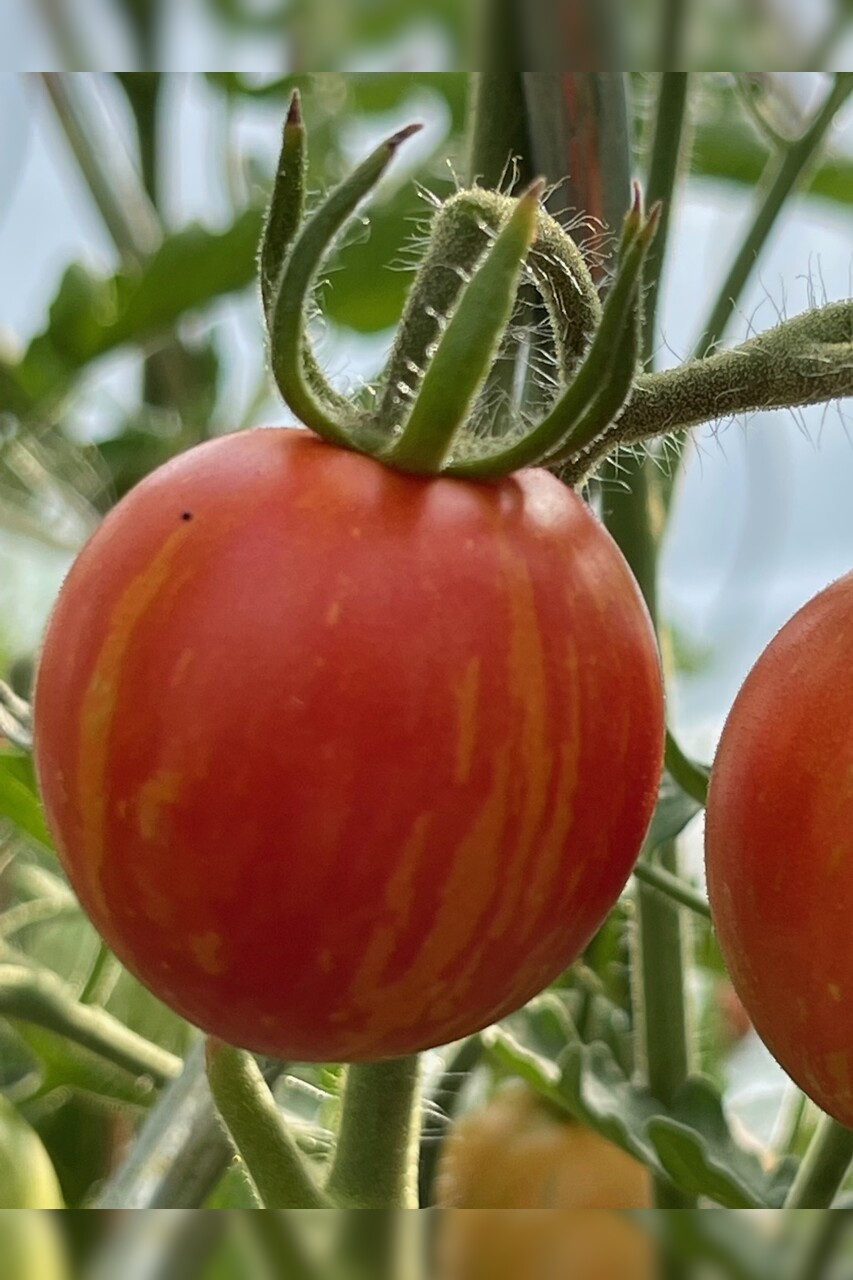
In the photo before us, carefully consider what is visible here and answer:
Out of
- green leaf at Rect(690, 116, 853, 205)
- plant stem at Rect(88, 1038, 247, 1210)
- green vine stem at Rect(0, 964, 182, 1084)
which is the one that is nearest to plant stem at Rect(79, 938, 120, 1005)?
green vine stem at Rect(0, 964, 182, 1084)

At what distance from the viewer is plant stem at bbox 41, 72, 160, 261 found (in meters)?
0.93

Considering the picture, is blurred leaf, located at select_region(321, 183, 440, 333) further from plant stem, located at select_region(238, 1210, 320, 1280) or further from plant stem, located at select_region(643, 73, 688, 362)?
plant stem, located at select_region(238, 1210, 320, 1280)

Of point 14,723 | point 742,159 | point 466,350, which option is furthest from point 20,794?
point 742,159

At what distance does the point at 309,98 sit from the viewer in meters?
0.95

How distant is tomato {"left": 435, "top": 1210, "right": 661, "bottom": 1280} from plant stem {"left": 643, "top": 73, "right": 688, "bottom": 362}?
35 centimetres

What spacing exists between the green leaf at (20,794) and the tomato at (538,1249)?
41 cm

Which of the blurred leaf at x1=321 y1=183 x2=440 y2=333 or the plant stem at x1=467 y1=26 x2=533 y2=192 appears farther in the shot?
the blurred leaf at x1=321 y1=183 x2=440 y2=333

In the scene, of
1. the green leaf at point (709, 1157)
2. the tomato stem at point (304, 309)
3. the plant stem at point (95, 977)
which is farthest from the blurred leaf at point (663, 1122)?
the tomato stem at point (304, 309)

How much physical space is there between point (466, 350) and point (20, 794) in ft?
1.44

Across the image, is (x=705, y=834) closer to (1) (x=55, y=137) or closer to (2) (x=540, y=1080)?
(2) (x=540, y=1080)

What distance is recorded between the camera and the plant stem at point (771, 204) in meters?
0.65

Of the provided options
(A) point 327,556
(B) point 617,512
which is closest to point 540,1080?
(B) point 617,512

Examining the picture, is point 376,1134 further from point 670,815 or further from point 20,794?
point 20,794

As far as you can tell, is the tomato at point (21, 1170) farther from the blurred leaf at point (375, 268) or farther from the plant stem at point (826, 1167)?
the blurred leaf at point (375, 268)
